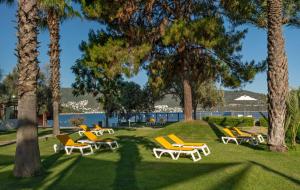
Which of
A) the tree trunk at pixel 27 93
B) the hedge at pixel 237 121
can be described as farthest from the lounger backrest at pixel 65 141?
the hedge at pixel 237 121

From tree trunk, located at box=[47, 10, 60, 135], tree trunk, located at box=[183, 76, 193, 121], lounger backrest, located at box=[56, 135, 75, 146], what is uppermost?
tree trunk, located at box=[47, 10, 60, 135]

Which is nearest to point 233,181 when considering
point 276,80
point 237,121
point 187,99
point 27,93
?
point 27,93

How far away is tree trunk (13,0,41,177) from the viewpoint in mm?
10102

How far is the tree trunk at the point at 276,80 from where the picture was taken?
48.8 ft

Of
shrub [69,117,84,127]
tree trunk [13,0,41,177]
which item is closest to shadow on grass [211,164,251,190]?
tree trunk [13,0,41,177]

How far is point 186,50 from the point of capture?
26.1 metres

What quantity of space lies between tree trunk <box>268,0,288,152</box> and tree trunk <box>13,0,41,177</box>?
352 inches

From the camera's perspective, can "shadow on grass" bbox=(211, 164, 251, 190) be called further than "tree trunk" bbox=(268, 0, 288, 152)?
No

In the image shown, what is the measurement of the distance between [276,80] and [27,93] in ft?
30.5

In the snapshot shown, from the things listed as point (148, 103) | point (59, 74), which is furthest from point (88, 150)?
point (148, 103)

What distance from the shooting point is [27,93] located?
10.3 m

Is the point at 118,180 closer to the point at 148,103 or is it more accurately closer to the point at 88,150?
the point at 88,150

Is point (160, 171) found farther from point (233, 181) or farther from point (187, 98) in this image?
point (187, 98)

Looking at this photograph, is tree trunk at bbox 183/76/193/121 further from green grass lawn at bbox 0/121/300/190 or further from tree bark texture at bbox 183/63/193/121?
green grass lawn at bbox 0/121/300/190
